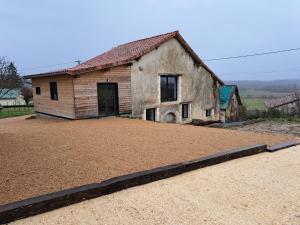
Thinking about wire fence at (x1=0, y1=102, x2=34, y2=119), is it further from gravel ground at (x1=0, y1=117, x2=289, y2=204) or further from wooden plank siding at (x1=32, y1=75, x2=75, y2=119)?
gravel ground at (x1=0, y1=117, x2=289, y2=204)


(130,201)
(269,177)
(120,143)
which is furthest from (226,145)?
(130,201)

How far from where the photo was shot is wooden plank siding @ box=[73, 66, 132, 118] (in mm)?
11703

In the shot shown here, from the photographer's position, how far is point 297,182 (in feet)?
14.2

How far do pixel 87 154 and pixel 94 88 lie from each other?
706 cm

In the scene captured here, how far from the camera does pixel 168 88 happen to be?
16047 millimetres

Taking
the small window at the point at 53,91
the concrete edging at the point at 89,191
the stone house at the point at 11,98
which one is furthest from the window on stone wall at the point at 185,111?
the stone house at the point at 11,98

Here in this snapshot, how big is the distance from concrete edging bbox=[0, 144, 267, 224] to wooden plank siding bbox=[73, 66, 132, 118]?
316 inches

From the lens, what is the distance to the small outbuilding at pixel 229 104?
2109cm

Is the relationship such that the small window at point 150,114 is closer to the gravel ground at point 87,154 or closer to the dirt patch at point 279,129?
the dirt patch at point 279,129

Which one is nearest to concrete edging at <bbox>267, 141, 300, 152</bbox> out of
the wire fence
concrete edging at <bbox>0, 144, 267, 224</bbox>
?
concrete edging at <bbox>0, 144, 267, 224</bbox>

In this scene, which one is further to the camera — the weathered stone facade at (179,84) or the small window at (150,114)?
the small window at (150,114)

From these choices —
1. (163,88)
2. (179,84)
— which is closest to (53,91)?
(163,88)

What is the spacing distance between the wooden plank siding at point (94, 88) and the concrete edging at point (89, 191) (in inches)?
316

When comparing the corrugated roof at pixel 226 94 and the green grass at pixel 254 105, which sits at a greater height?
the corrugated roof at pixel 226 94
